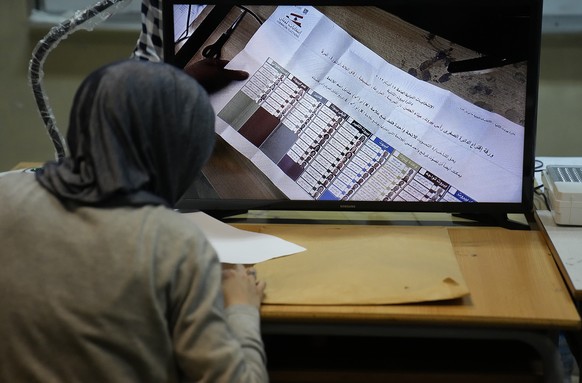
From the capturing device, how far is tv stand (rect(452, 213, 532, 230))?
1810mm

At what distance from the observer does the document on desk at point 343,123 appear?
69.7 inches

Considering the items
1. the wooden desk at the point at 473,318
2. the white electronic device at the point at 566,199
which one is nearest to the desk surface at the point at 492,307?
the wooden desk at the point at 473,318

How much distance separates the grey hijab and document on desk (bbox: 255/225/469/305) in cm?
40

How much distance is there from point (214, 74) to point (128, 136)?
75 centimetres

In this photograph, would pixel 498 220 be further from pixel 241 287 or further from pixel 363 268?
pixel 241 287

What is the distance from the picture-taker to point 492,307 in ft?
4.61

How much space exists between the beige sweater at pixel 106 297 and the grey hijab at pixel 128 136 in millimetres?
39

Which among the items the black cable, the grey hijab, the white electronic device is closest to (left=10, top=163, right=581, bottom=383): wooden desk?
the white electronic device

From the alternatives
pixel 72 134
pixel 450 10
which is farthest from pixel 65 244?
pixel 450 10

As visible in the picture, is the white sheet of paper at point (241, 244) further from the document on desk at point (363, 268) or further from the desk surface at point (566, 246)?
the desk surface at point (566, 246)

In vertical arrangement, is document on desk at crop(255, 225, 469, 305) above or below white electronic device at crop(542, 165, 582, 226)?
below

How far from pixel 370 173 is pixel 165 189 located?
72 centimetres

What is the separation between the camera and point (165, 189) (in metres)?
1.20

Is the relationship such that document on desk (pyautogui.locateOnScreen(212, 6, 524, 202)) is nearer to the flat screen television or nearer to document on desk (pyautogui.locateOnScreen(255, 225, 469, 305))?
the flat screen television
